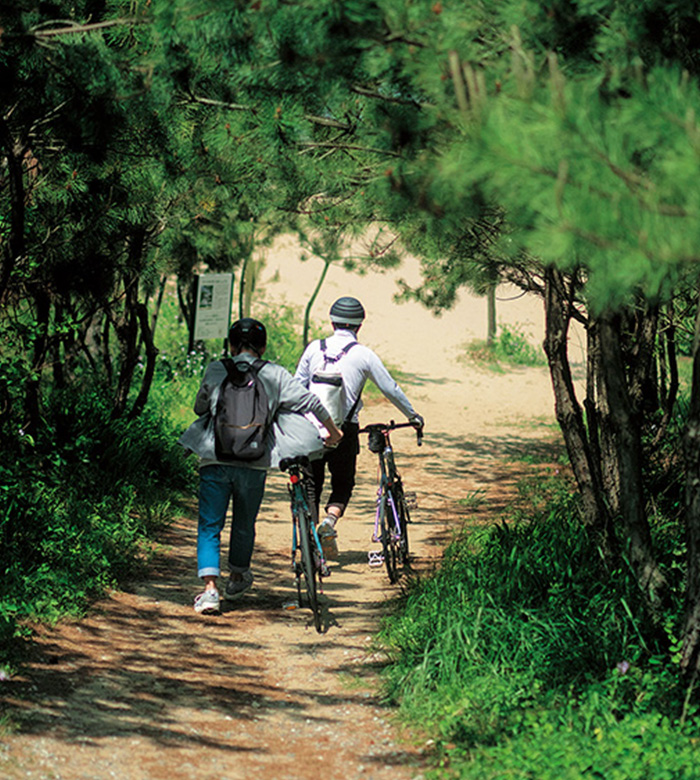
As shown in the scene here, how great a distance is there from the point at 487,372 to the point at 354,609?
15.3 metres

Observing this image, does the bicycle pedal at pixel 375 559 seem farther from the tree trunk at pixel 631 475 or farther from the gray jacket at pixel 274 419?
the tree trunk at pixel 631 475

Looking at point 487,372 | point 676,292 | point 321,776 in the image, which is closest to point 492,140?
point 321,776

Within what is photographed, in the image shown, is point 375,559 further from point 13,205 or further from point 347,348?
point 13,205

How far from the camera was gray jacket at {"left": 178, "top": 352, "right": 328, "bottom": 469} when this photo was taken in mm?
5945

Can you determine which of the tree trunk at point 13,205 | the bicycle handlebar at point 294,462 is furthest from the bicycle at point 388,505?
the tree trunk at point 13,205

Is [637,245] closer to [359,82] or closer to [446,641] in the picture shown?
[359,82]

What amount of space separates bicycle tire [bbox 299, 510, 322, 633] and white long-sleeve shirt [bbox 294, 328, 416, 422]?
1.10m

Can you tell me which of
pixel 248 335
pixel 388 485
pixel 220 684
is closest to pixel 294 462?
pixel 248 335

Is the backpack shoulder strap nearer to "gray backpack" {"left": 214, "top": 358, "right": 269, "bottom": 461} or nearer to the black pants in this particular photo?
the black pants

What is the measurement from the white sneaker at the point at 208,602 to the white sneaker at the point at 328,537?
3.15 ft

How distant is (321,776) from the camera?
13.6 feet

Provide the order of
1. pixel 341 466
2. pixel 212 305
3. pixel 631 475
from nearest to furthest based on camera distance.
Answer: pixel 631 475 → pixel 341 466 → pixel 212 305

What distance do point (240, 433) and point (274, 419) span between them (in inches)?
11.6

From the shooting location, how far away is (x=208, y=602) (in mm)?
6094
